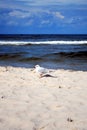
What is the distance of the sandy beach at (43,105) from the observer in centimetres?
408

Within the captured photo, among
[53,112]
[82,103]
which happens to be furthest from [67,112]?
[82,103]

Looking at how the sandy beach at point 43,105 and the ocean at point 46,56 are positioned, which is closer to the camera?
the sandy beach at point 43,105

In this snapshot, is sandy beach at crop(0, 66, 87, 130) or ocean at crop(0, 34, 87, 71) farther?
ocean at crop(0, 34, 87, 71)

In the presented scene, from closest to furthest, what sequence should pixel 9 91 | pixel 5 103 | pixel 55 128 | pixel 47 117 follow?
pixel 55 128 < pixel 47 117 < pixel 5 103 < pixel 9 91

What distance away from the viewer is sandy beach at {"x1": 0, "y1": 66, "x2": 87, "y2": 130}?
161 inches

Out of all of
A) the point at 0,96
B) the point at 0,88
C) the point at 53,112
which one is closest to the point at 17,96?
the point at 0,96

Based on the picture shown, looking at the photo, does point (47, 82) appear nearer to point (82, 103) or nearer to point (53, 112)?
point (82, 103)

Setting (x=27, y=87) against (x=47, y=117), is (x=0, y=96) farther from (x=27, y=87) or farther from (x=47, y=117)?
(x=47, y=117)

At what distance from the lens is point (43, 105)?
4984mm

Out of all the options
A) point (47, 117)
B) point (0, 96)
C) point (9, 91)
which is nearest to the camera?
Answer: point (47, 117)

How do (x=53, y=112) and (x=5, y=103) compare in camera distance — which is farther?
(x=5, y=103)

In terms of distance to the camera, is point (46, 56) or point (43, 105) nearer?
point (43, 105)

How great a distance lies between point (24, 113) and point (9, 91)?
5.08ft

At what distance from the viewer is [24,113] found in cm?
453
